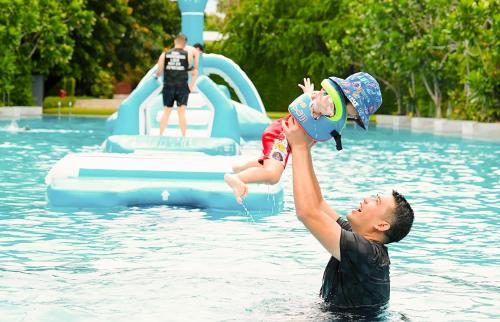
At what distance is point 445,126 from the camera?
113ft

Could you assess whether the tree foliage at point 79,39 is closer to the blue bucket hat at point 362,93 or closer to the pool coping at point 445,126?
the pool coping at point 445,126

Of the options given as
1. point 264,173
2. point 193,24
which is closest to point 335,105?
point 264,173

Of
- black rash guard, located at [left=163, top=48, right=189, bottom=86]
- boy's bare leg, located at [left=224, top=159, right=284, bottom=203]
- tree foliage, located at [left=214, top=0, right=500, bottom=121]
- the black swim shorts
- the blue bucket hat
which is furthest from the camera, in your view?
tree foliage, located at [left=214, top=0, right=500, bottom=121]

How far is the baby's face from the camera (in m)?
5.15

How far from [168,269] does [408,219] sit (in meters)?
2.94

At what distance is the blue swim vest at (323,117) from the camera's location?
5.12m

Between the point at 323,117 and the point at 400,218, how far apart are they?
770 mm

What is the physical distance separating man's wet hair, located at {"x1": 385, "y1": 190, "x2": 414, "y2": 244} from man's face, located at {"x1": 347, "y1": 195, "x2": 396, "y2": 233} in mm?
22

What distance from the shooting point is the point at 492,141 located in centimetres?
2778

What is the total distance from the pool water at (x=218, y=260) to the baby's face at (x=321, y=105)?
4.27 ft

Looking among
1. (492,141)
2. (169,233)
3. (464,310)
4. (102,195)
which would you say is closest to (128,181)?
(102,195)

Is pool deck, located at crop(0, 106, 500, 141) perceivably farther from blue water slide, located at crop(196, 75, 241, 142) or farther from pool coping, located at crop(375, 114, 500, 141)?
blue water slide, located at crop(196, 75, 241, 142)

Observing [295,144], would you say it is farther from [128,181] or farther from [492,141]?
[492,141]

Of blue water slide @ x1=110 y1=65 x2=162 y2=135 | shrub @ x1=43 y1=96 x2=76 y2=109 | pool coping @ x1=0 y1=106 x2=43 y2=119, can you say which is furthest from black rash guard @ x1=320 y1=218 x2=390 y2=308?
shrub @ x1=43 y1=96 x2=76 y2=109
